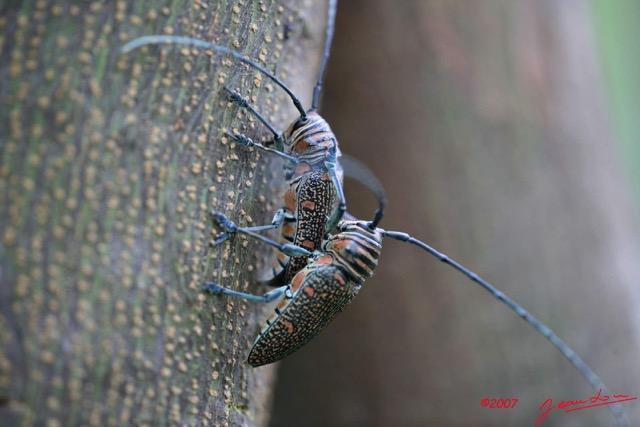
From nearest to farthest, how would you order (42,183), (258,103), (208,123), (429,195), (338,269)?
(42,183) → (208,123) → (258,103) → (338,269) → (429,195)

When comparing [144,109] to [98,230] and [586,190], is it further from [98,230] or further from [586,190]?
[586,190]

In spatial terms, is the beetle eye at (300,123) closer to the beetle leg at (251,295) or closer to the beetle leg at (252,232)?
the beetle leg at (252,232)

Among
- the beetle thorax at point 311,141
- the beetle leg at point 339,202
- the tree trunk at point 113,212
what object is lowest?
the tree trunk at point 113,212

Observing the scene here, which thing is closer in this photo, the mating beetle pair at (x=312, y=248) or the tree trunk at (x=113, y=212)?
the tree trunk at (x=113, y=212)

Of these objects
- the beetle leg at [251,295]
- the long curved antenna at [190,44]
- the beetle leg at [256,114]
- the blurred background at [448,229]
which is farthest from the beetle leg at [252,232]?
the blurred background at [448,229]

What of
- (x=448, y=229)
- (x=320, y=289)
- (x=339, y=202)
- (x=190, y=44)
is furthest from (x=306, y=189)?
(x=448, y=229)

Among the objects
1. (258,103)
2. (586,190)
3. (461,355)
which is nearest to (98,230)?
(258,103)

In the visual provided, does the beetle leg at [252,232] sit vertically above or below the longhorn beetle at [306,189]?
below
